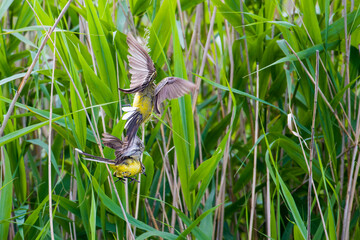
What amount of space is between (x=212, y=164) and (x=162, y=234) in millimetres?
192

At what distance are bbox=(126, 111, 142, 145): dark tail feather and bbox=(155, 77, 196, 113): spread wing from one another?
0.02 meters

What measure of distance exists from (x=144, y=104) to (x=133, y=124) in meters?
0.02

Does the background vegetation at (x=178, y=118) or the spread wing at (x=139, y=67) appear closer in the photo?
the spread wing at (x=139, y=67)

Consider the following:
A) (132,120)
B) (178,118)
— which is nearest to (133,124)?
(132,120)

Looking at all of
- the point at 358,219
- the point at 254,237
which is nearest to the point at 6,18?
the point at 254,237

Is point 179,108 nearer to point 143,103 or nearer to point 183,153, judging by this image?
point 183,153

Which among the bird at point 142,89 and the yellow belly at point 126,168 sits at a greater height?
the bird at point 142,89

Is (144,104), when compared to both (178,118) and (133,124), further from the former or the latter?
(178,118)

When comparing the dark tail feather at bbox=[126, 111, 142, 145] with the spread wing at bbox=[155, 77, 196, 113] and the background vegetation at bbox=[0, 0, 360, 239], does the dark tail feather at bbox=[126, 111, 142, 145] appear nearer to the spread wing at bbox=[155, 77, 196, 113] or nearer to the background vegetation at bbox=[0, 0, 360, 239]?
the spread wing at bbox=[155, 77, 196, 113]

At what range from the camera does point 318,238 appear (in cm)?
103

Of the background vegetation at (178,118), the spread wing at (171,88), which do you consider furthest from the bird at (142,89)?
the background vegetation at (178,118)

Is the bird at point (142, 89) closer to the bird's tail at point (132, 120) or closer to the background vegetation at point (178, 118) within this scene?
the bird's tail at point (132, 120)

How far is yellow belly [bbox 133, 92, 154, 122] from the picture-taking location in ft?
1.49

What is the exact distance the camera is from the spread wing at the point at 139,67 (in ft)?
1.50
